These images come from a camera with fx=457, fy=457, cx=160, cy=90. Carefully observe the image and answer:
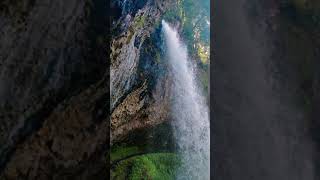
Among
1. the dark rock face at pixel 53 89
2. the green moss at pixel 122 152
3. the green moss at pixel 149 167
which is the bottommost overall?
the green moss at pixel 149 167

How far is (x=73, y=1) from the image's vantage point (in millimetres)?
1806

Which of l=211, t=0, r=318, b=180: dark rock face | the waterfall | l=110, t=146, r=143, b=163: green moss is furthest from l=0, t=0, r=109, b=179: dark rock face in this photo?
l=211, t=0, r=318, b=180: dark rock face

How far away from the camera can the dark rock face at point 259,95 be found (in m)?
0.73

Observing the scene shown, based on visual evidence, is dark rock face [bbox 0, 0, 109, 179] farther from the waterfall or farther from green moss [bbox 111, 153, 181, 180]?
the waterfall

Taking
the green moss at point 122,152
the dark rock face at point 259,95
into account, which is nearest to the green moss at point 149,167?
the green moss at point 122,152

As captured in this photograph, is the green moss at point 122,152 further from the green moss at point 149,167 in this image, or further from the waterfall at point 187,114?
the waterfall at point 187,114

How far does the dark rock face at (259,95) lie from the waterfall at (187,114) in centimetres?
111

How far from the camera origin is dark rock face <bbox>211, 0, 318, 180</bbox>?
726 mm

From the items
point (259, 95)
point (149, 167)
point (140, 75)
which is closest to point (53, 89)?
point (140, 75)

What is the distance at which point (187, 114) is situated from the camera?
1.97 metres

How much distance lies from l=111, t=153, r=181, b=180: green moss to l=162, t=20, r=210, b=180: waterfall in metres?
0.04

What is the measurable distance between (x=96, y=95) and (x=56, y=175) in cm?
36

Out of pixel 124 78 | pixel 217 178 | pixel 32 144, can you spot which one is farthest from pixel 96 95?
pixel 217 178

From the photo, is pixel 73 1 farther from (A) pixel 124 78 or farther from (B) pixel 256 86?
(B) pixel 256 86
